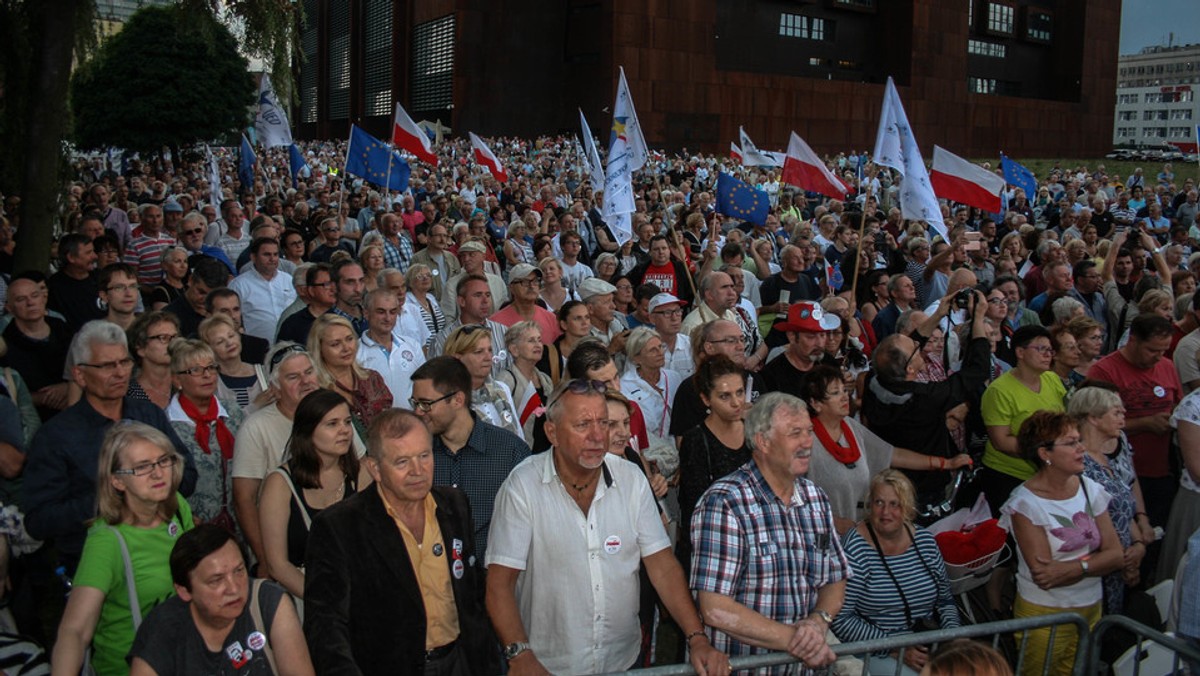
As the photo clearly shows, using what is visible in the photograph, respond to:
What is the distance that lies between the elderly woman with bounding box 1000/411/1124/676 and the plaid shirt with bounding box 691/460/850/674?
1.61m

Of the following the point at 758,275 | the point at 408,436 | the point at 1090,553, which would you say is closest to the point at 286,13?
the point at 758,275

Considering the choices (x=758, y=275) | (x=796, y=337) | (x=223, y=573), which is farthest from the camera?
(x=758, y=275)

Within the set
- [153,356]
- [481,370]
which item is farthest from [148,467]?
[481,370]

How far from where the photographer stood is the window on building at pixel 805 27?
4829 cm

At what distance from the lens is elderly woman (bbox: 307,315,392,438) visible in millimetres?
5309

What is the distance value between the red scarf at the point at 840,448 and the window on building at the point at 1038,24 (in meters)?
60.0

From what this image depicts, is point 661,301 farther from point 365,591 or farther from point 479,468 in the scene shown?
point 365,591

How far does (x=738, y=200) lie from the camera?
42.2 ft

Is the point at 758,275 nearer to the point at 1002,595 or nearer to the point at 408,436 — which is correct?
the point at 1002,595

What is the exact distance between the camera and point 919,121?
49.4 meters

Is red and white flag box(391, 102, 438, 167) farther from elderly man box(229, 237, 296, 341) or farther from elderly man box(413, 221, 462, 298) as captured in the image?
elderly man box(229, 237, 296, 341)

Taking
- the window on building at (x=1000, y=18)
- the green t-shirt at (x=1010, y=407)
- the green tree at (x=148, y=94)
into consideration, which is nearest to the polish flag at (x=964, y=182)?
the green t-shirt at (x=1010, y=407)

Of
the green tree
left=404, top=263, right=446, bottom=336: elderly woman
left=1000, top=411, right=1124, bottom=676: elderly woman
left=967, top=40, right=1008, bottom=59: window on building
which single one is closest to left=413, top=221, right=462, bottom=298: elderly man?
left=404, top=263, right=446, bottom=336: elderly woman

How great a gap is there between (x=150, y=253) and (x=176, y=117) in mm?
35317
